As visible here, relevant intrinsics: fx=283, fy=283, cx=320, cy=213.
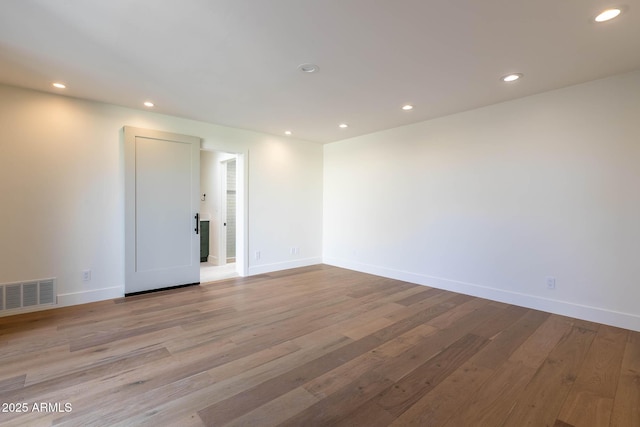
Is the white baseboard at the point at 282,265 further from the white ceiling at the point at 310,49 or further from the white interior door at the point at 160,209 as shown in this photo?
the white ceiling at the point at 310,49

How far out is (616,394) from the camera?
6.17 feet

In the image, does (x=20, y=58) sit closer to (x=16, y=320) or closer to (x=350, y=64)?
(x=16, y=320)

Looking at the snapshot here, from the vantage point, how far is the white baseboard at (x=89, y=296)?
11.4ft

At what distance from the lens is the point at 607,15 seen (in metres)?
1.96

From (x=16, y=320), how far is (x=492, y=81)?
18.7ft

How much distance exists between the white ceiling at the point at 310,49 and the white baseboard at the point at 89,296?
2.43 metres

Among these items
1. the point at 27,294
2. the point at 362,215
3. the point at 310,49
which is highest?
the point at 310,49

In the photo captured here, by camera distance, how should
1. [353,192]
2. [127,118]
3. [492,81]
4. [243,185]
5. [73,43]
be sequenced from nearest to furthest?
[73,43], [492,81], [127,118], [243,185], [353,192]

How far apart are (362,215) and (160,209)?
3.37m

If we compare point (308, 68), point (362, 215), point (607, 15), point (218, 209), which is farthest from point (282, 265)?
point (607, 15)

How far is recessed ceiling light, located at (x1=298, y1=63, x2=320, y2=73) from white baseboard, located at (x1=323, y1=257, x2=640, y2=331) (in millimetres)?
3371

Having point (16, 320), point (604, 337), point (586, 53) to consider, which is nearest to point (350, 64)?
point (586, 53)

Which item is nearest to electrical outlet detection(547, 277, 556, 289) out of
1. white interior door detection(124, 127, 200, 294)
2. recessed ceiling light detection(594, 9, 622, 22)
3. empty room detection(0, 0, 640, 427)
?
empty room detection(0, 0, 640, 427)

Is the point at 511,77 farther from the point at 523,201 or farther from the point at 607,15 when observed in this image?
the point at 523,201
